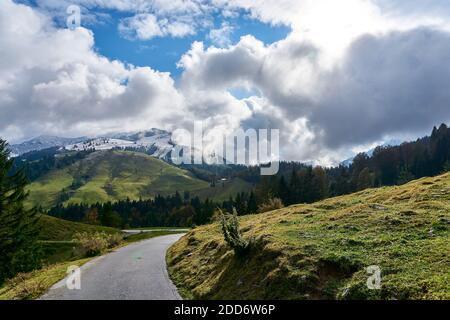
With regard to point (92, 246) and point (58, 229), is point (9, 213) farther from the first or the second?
point (58, 229)

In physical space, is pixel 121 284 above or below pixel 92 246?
above

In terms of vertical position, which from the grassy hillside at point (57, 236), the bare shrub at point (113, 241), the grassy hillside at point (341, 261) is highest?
the grassy hillside at point (341, 261)

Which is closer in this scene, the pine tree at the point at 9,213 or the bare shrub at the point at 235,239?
the bare shrub at the point at 235,239

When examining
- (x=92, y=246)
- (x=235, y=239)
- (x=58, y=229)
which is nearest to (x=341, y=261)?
(x=235, y=239)

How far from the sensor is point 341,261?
58.0 feet

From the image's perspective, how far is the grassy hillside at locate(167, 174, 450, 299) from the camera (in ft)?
49.7

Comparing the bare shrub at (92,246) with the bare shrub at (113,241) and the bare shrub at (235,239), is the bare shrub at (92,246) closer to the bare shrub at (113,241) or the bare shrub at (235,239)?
the bare shrub at (113,241)

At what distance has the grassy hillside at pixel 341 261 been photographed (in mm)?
15137

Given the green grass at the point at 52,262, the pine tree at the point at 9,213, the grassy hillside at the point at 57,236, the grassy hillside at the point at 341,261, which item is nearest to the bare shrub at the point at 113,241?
the green grass at the point at 52,262

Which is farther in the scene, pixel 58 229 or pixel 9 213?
pixel 58 229
